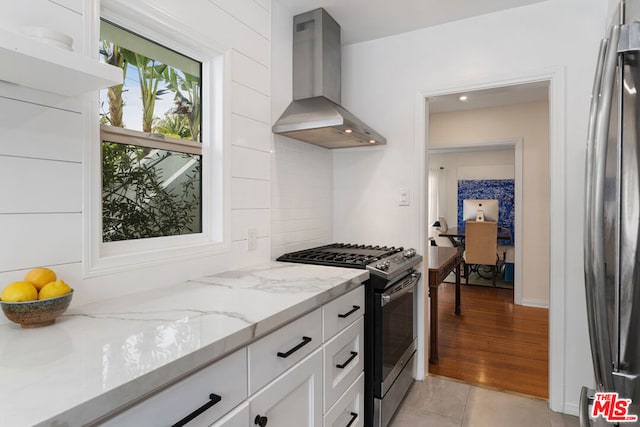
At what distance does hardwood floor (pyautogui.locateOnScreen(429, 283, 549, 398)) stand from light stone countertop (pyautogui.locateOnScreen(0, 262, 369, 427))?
1.80 metres

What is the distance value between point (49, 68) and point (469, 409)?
103 inches

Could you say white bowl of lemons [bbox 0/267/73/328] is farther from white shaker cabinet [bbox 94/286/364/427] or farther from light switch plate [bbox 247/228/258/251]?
light switch plate [bbox 247/228/258/251]

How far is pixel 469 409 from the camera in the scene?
222 cm

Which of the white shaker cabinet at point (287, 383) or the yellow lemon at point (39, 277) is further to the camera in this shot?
the yellow lemon at point (39, 277)

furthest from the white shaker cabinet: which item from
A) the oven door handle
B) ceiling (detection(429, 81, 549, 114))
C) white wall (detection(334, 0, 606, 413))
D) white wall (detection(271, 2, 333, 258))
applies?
ceiling (detection(429, 81, 549, 114))

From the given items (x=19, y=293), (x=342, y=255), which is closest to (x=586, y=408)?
(x=342, y=255)

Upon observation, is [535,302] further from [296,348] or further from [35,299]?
[35,299]

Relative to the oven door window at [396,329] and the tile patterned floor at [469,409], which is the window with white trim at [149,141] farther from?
the tile patterned floor at [469,409]

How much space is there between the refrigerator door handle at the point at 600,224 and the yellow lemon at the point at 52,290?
1.43 m

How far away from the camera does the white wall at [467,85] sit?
215 centimetres

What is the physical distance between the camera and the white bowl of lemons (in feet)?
3.15

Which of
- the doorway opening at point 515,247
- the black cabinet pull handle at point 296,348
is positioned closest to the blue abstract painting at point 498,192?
the doorway opening at point 515,247

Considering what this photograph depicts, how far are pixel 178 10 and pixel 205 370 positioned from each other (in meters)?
1.50

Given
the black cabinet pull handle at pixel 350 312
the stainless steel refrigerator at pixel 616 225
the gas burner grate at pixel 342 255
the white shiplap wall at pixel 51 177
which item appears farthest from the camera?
the gas burner grate at pixel 342 255
